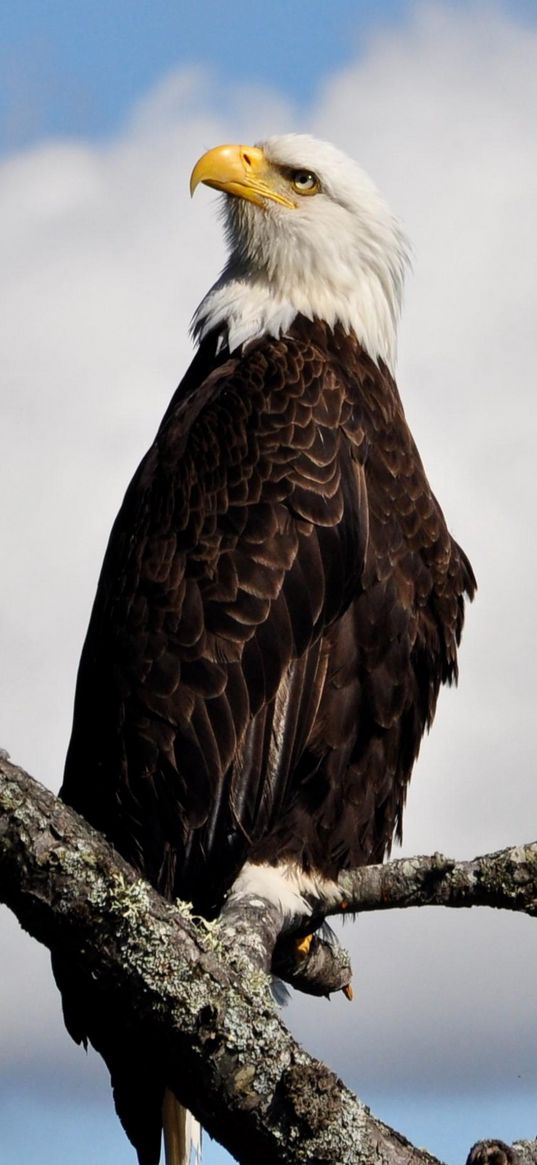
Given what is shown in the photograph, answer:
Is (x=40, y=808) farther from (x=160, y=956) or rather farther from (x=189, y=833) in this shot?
(x=189, y=833)

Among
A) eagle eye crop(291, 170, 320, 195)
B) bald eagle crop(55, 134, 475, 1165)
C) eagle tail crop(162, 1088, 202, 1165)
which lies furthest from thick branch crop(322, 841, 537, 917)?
eagle eye crop(291, 170, 320, 195)

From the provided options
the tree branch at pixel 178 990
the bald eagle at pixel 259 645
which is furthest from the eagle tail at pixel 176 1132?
the tree branch at pixel 178 990

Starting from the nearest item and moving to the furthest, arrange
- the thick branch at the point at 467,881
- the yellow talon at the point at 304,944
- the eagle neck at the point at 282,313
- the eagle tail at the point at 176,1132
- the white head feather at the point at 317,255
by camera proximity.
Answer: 1. the thick branch at the point at 467,881
2. the eagle tail at the point at 176,1132
3. the yellow talon at the point at 304,944
4. the eagle neck at the point at 282,313
5. the white head feather at the point at 317,255

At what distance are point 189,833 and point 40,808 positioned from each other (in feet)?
6.97

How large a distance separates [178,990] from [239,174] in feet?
13.4

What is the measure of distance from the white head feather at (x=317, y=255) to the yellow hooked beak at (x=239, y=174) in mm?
40

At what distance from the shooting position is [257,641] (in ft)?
18.1

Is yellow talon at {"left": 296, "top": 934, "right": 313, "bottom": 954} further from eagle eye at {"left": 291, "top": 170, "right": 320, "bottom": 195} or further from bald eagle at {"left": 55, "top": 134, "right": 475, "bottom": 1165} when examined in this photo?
eagle eye at {"left": 291, "top": 170, "right": 320, "bottom": 195}

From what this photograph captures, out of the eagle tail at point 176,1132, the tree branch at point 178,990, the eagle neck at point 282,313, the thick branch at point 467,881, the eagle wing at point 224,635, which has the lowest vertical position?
the tree branch at point 178,990

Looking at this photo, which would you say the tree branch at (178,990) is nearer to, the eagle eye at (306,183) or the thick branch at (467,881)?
the thick branch at (467,881)

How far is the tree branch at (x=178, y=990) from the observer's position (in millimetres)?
3352

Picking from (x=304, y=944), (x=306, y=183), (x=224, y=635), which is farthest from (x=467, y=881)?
(x=306, y=183)

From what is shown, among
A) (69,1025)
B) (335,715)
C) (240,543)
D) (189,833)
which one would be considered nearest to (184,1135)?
(69,1025)

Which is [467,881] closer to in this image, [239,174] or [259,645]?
[259,645]
